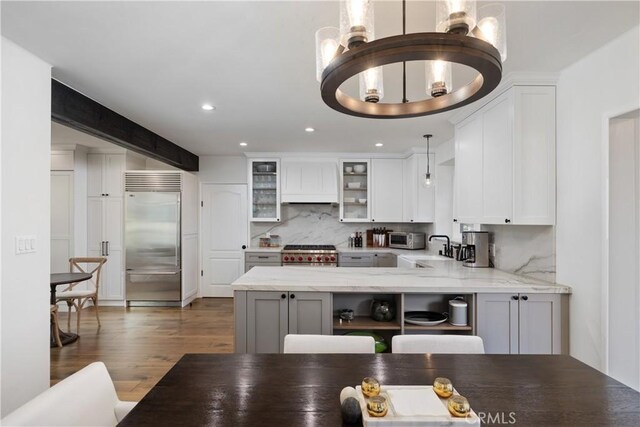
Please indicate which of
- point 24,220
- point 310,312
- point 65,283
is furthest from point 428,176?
point 65,283

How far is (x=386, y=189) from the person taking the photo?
518 cm

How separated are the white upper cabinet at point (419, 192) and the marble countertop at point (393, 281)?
6.63 ft

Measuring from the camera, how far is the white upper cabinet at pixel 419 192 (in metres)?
4.83

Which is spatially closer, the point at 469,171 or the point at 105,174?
the point at 469,171

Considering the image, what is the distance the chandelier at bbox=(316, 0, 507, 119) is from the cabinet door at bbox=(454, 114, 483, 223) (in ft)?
5.83

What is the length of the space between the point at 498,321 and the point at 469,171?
53.6 inches

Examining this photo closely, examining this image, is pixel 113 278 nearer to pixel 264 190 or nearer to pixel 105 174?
pixel 105 174

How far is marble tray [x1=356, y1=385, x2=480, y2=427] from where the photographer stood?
94 centimetres

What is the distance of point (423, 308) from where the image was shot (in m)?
2.66

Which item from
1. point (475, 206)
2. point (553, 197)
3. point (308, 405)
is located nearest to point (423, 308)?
point (475, 206)

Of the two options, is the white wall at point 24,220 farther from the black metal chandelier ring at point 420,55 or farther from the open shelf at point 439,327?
the open shelf at point 439,327

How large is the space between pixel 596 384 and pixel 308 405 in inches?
42.5

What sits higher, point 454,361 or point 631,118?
point 631,118

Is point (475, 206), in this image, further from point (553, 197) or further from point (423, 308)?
point (423, 308)
